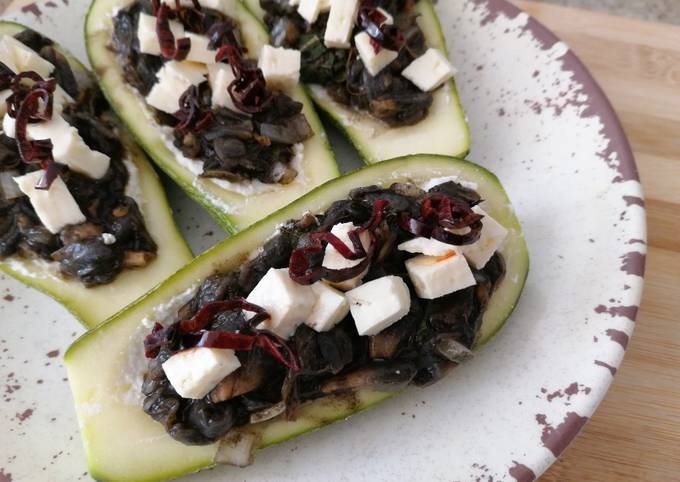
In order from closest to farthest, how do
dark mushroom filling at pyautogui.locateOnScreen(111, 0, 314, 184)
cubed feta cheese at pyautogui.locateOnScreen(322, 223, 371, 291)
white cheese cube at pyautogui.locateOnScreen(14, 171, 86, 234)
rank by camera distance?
cubed feta cheese at pyautogui.locateOnScreen(322, 223, 371, 291)
white cheese cube at pyautogui.locateOnScreen(14, 171, 86, 234)
dark mushroom filling at pyautogui.locateOnScreen(111, 0, 314, 184)

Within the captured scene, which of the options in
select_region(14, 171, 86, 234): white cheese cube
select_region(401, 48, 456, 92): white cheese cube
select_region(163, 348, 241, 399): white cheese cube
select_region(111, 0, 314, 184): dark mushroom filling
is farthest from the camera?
select_region(401, 48, 456, 92): white cheese cube

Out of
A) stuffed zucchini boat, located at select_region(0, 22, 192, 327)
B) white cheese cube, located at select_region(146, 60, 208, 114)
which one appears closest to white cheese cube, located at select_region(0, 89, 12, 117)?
stuffed zucchini boat, located at select_region(0, 22, 192, 327)

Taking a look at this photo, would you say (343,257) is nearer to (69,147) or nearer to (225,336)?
(225,336)

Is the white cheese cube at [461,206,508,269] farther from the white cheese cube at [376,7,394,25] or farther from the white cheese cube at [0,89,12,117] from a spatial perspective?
the white cheese cube at [0,89,12,117]

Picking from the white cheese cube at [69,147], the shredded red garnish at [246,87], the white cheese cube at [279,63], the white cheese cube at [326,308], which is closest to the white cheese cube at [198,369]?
the white cheese cube at [326,308]

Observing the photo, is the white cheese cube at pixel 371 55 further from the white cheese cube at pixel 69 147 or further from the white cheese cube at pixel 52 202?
the white cheese cube at pixel 52 202

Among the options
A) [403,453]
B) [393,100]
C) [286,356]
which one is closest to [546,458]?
[403,453]

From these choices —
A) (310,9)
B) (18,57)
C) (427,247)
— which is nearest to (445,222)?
(427,247)
